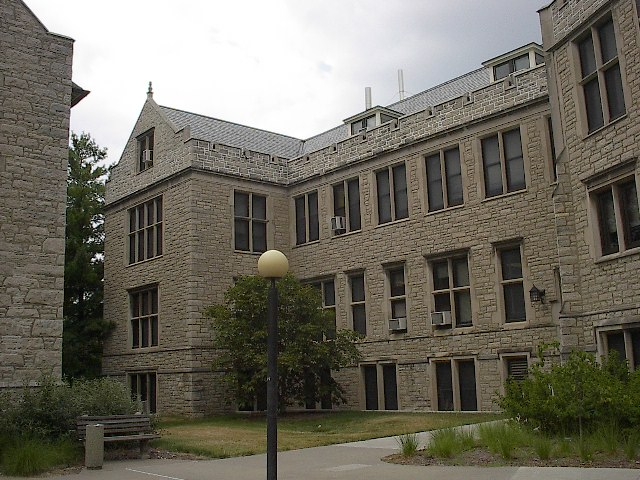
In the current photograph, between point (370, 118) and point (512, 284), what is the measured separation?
9.72 meters

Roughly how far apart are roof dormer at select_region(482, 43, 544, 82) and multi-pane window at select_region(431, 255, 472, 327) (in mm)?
6035

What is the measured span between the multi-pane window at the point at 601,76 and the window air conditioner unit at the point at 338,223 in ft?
32.8

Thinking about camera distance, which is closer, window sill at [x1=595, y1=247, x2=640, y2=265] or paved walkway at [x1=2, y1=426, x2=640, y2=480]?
paved walkway at [x1=2, y1=426, x2=640, y2=480]

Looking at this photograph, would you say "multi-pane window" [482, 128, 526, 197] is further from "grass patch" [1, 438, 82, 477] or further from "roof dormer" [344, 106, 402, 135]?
"grass patch" [1, 438, 82, 477]

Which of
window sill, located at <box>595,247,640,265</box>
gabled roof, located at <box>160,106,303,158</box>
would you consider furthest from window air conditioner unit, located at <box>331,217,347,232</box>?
window sill, located at <box>595,247,640,265</box>

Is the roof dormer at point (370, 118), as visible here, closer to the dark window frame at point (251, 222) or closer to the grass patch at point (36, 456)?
the dark window frame at point (251, 222)

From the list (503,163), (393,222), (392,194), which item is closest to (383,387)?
(393,222)

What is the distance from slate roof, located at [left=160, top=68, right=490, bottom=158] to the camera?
2592 cm

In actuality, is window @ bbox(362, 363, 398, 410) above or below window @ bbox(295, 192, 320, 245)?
below

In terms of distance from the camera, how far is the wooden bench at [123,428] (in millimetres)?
13539

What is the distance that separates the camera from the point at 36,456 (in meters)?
12.1

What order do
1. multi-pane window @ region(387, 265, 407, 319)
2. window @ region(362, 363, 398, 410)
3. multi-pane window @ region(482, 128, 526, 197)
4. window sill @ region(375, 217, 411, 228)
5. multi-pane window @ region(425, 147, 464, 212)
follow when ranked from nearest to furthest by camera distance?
multi-pane window @ region(482, 128, 526, 197) < multi-pane window @ region(425, 147, 464, 212) < window @ region(362, 363, 398, 410) < multi-pane window @ region(387, 265, 407, 319) < window sill @ region(375, 217, 411, 228)

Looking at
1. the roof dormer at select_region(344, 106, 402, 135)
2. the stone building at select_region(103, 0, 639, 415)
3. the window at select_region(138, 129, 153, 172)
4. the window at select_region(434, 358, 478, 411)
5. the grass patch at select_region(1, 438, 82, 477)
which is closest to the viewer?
the grass patch at select_region(1, 438, 82, 477)

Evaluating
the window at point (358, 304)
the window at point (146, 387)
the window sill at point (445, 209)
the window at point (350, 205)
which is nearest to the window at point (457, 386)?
the window at point (358, 304)
